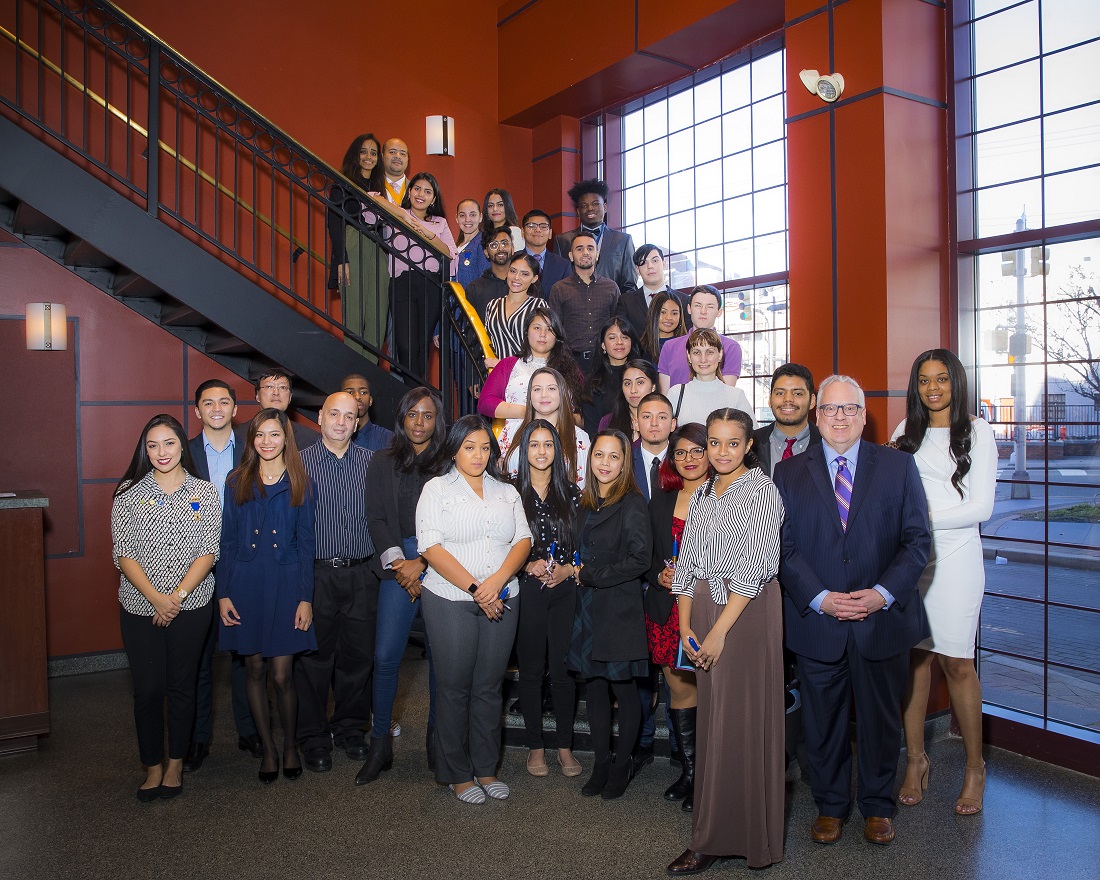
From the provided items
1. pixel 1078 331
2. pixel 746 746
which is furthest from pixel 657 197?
pixel 746 746

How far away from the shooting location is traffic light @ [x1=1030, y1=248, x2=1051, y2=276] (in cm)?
430

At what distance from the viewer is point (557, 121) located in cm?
783

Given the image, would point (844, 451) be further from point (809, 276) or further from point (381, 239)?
point (381, 239)

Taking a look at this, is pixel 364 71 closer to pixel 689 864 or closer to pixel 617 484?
pixel 617 484

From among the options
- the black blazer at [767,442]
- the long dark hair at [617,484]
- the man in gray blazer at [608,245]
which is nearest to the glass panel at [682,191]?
the man in gray blazer at [608,245]

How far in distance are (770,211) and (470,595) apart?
4.00 meters

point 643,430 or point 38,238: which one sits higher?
point 38,238

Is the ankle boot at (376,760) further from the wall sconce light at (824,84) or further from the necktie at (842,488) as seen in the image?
the wall sconce light at (824,84)

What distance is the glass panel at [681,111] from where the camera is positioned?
6950mm

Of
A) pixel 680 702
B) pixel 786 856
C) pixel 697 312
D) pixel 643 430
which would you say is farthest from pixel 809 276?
pixel 786 856

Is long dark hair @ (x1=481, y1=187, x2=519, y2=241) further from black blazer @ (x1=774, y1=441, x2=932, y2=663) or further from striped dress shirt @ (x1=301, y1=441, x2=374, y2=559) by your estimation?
black blazer @ (x1=774, y1=441, x2=932, y2=663)

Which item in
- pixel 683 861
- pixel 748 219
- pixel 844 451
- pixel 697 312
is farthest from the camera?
pixel 748 219

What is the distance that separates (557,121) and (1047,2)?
14.1 ft

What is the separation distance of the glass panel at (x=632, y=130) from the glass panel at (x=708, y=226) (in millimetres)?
1077
